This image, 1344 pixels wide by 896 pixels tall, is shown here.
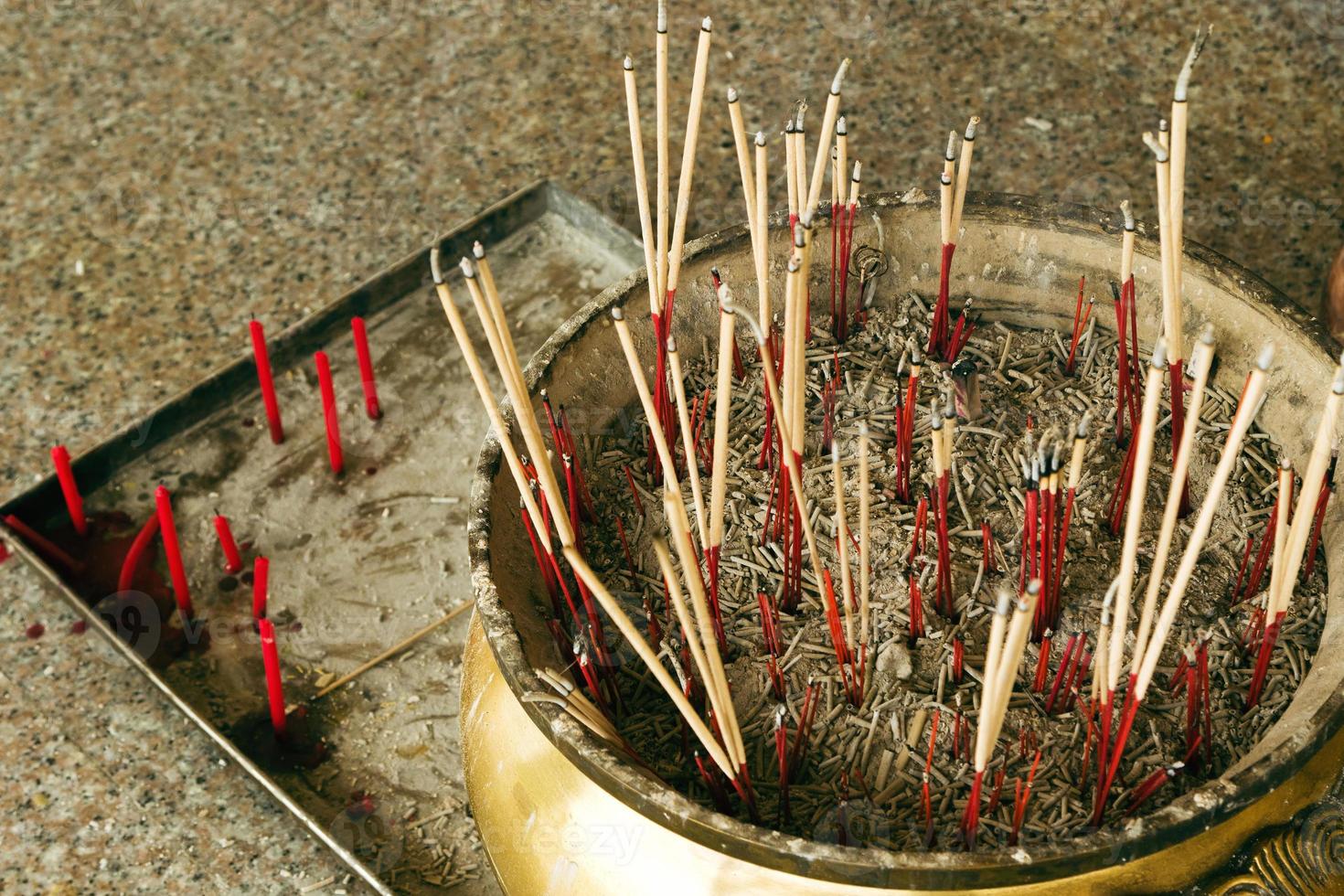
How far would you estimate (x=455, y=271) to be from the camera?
1.77 m

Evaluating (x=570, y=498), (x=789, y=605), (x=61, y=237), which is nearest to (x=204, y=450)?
(x=61, y=237)

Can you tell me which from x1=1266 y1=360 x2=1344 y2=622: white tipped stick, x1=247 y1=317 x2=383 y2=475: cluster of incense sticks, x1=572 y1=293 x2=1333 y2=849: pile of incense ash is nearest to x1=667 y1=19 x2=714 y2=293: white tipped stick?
x1=572 y1=293 x2=1333 y2=849: pile of incense ash

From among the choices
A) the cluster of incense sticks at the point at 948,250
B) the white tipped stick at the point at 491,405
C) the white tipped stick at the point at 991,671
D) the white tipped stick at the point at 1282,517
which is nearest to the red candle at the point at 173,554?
the white tipped stick at the point at 491,405

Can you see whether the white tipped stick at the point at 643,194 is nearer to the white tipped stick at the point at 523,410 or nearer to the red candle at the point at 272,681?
the white tipped stick at the point at 523,410

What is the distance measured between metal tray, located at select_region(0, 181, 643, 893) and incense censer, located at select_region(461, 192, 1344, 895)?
243 millimetres

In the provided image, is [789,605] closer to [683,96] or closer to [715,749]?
[715,749]

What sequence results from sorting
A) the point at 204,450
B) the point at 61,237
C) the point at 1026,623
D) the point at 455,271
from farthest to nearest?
1. the point at 61,237
2. the point at 455,271
3. the point at 204,450
4. the point at 1026,623

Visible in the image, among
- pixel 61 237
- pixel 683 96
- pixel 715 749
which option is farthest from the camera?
pixel 683 96

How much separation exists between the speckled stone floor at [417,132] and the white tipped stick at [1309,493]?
3.13ft

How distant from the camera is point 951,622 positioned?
101cm

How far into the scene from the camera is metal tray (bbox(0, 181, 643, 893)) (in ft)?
4.16

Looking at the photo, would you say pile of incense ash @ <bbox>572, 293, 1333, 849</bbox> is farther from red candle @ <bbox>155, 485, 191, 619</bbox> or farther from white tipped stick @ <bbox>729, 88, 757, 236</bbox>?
red candle @ <bbox>155, 485, 191, 619</bbox>

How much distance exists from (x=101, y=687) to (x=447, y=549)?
0.37m

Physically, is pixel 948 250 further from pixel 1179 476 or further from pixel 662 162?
pixel 1179 476
